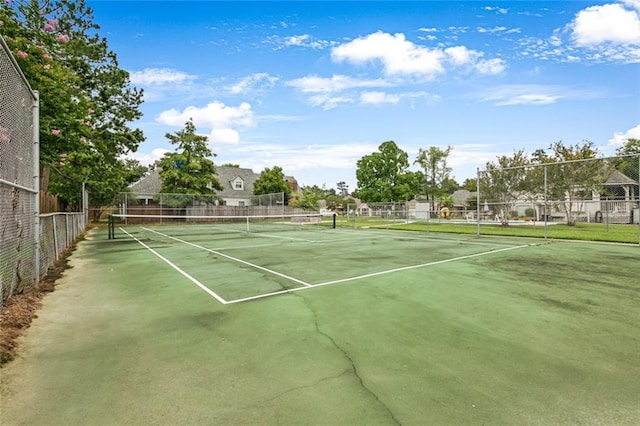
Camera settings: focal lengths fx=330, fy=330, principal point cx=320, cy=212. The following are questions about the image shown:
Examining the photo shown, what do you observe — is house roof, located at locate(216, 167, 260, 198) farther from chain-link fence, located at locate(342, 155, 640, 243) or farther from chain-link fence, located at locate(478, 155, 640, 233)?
chain-link fence, located at locate(478, 155, 640, 233)

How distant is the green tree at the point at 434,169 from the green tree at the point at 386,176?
2.29 meters

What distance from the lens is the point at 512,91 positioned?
23938mm

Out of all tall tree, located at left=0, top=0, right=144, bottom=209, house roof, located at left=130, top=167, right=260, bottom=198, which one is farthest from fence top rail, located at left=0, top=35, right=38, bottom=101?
house roof, located at left=130, top=167, right=260, bottom=198

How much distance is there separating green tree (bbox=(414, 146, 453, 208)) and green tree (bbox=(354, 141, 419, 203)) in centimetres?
229

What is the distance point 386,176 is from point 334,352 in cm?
4557

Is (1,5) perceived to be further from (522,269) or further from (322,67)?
(322,67)

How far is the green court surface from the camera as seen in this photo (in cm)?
220

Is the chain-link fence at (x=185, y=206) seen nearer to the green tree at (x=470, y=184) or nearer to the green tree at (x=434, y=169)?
the green tree at (x=434, y=169)

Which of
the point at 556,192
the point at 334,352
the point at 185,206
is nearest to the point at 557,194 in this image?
the point at 556,192

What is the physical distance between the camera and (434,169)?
48344 mm

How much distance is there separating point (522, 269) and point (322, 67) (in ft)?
79.5

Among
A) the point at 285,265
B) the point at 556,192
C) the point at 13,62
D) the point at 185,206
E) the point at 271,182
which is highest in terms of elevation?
the point at 271,182

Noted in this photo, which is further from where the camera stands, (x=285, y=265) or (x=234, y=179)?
(x=234, y=179)

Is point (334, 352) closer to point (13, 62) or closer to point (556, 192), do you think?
point (13, 62)
